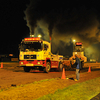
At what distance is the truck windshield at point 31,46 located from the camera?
1830cm

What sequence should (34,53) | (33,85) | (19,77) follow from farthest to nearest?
1. (34,53)
2. (19,77)
3. (33,85)

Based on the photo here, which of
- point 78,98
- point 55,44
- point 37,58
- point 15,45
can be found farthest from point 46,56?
point 15,45

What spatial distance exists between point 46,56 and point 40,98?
1191cm

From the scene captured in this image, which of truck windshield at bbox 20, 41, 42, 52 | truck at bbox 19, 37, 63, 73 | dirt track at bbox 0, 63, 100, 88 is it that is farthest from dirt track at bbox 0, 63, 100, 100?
truck windshield at bbox 20, 41, 42, 52

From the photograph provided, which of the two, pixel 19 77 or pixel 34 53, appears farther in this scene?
pixel 34 53

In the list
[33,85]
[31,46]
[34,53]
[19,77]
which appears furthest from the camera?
[31,46]

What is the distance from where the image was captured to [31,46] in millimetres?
18562

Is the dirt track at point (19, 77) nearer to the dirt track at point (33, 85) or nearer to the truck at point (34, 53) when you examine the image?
the dirt track at point (33, 85)

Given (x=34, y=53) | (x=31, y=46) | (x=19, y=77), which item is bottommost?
(x=19, y=77)

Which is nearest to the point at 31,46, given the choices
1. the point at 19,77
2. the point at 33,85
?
the point at 19,77

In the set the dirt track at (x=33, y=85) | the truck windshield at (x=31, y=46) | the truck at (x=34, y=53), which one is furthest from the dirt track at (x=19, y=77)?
the truck windshield at (x=31, y=46)

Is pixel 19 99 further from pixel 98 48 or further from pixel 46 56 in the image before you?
pixel 98 48

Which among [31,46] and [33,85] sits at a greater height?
[31,46]

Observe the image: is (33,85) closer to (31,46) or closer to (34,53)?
(34,53)
